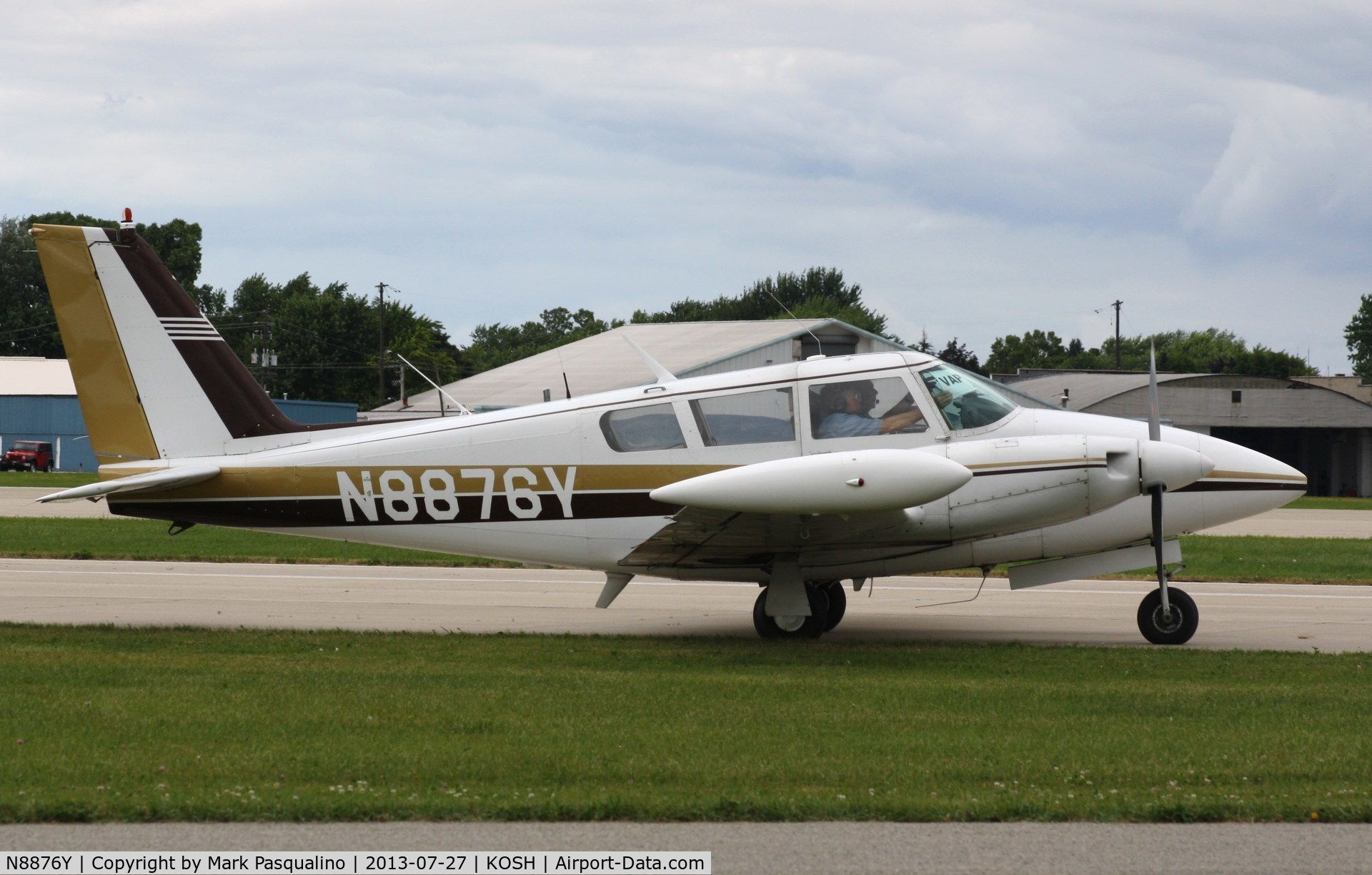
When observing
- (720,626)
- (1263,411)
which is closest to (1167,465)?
(720,626)

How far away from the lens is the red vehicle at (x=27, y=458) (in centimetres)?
6269

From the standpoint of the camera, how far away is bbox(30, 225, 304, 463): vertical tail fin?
1235 cm

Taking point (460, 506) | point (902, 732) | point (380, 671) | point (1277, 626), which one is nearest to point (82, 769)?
point (380, 671)

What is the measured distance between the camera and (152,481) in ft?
39.7

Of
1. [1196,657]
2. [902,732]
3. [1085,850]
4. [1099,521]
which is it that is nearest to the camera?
[1085,850]

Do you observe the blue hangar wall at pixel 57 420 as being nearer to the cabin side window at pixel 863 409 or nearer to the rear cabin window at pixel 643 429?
the rear cabin window at pixel 643 429

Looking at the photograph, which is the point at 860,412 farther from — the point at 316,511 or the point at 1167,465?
the point at 316,511

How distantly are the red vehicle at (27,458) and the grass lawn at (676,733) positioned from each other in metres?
57.1

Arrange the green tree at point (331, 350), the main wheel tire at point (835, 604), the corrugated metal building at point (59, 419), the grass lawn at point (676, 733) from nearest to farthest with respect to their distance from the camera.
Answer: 1. the grass lawn at point (676, 733)
2. the main wheel tire at point (835, 604)
3. the corrugated metal building at point (59, 419)
4. the green tree at point (331, 350)

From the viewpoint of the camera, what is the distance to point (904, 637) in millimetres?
12875

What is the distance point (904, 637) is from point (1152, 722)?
471 cm

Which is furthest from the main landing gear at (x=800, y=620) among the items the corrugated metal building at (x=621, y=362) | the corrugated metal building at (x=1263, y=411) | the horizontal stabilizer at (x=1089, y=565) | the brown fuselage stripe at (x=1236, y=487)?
the corrugated metal building at (x=1263, y=411)

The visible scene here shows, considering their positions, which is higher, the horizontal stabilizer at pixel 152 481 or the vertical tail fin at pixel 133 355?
the vertical tail fin at pixel 133 355

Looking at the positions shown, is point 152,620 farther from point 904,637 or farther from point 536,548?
point 904,637
